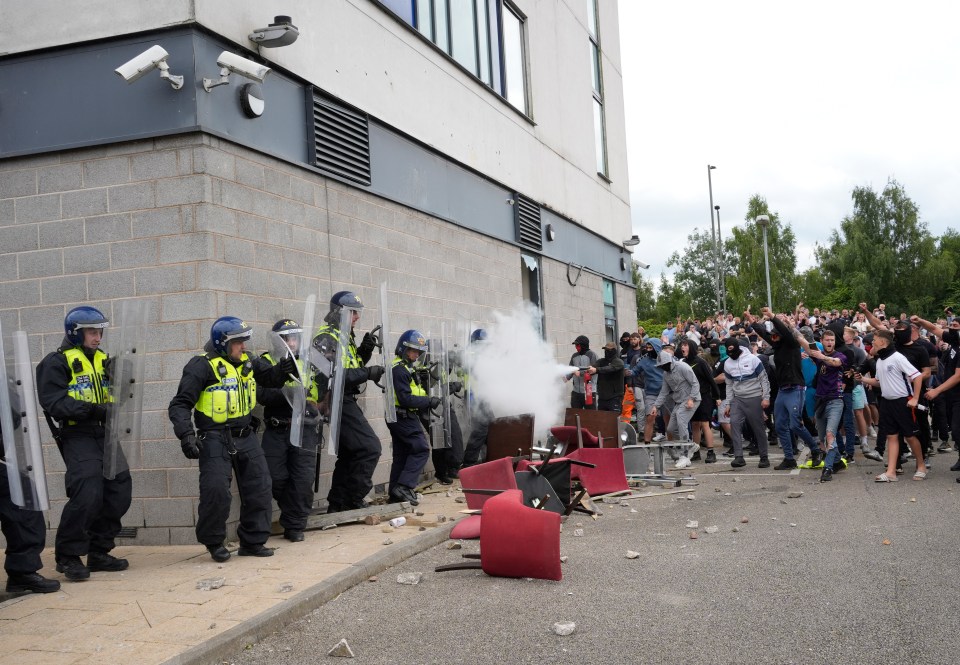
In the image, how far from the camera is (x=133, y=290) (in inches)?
302

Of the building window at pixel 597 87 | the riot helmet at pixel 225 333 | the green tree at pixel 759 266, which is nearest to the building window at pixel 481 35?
the building window at pixel 597 87

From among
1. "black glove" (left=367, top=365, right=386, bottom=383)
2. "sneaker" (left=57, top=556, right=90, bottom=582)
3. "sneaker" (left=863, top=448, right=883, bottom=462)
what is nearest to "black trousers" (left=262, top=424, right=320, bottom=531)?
"black glove" (left=367, top=365, right=386, bottom=383)

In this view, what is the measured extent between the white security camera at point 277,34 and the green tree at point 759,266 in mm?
56662

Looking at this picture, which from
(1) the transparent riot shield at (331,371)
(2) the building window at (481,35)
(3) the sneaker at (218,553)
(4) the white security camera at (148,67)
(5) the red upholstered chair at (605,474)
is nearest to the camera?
(3) the sneaker at (218,553)

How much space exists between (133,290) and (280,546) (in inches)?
103

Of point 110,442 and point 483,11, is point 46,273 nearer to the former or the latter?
point 110,442

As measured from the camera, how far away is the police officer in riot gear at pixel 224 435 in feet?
22.0

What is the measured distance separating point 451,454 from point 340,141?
4.23 m

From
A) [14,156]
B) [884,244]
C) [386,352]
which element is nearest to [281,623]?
[386,352]

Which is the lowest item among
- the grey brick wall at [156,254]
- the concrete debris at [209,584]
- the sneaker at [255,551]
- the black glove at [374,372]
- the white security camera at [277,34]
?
the concrete debris at [209,584]

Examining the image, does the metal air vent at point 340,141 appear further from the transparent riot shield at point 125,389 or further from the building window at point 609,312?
the building window at point 609,312

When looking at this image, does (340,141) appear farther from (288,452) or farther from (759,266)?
(759,266)

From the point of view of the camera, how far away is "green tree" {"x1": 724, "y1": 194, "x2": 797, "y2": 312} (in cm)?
6353

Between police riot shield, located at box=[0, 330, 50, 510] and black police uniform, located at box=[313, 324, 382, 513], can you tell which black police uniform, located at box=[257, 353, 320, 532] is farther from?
police riot shield, located at box=[0, 330, 50, 510]
